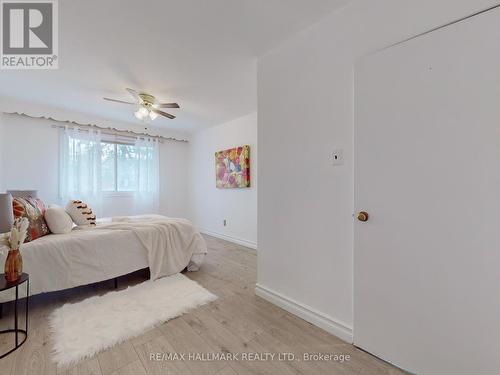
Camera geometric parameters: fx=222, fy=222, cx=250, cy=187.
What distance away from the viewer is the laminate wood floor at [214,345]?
4.31ft

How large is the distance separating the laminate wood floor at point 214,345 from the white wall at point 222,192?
1930 millimetres

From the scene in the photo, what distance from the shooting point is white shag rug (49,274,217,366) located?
1.48 meters

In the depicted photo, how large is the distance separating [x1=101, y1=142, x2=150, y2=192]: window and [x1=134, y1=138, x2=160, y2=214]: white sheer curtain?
0.02 metres

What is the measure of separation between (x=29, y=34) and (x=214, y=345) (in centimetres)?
292

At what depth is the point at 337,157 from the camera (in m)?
1.62

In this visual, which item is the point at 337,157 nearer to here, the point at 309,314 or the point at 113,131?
the point at 309,314

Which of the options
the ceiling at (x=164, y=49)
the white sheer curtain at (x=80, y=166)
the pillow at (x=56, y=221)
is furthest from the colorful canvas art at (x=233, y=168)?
the pillow at (x=56, y=221)

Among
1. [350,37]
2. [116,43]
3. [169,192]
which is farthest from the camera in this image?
[169,192]

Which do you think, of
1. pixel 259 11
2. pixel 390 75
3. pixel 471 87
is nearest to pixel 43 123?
pixel 259 11

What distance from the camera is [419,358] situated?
1251 millimetres

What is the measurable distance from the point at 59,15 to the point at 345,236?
2.70 meters

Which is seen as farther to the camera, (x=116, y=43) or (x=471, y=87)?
(x=116, y=43)

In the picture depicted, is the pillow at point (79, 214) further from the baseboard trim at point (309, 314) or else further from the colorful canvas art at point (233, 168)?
the colorful canvas art at point (233, 168)

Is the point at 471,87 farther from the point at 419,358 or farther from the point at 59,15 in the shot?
the point at 59,15
